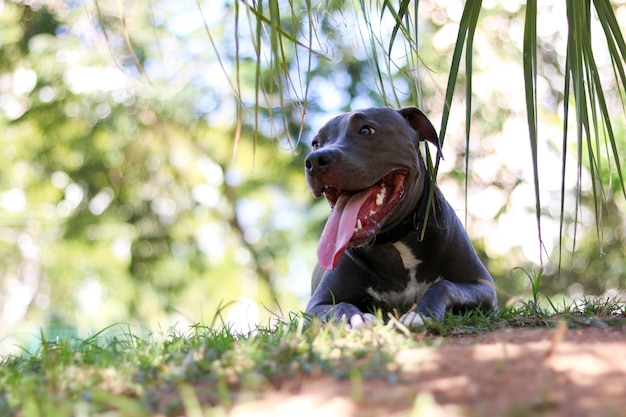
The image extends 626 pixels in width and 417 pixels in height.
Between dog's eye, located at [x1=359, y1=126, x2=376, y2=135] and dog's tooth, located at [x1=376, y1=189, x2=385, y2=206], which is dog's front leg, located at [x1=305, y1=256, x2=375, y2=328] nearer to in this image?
dog's tooth, located at [x1=376, y1=189, x2=385, y2=206]

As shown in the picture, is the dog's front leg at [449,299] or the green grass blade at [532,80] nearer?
the green grass blade at [532,80]

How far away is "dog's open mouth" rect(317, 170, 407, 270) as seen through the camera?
4.01 metres

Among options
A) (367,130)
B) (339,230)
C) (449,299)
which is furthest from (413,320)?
(367,130)

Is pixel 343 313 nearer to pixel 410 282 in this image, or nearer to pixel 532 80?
pixel 410 282

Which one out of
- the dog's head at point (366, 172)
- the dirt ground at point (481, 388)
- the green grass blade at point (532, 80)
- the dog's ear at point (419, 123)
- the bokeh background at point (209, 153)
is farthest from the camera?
the bokeh background at point (209, 153)

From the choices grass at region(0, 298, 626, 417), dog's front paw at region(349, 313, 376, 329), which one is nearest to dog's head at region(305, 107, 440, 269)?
dog's front paw at region(349, 313, 376, 329)

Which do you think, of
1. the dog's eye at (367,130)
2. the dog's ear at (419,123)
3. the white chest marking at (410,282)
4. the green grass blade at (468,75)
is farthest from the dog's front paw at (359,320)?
the dog's ear at (419,123)

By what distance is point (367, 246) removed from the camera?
4.51 meters

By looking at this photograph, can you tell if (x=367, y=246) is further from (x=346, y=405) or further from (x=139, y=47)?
(x=139, y=47)

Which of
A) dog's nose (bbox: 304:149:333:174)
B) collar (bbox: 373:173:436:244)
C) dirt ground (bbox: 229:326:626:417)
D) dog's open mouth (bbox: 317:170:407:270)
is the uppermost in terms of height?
dog's nose (bbox: 304:149:333:174)

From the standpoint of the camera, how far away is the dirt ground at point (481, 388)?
1887mm

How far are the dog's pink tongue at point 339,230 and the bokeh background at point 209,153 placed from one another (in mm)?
7767

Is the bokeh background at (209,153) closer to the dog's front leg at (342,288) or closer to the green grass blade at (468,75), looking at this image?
the dog's front leg at (342,288)

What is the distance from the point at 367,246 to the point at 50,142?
34.3 feet
